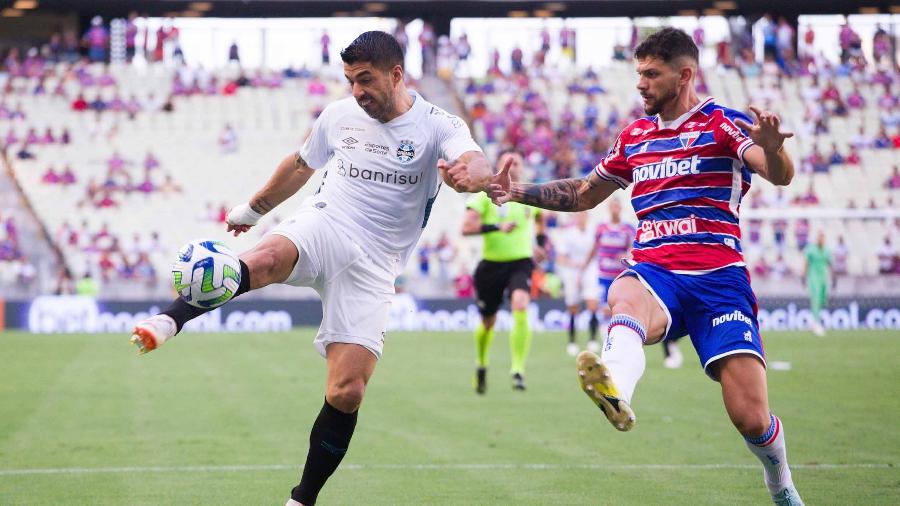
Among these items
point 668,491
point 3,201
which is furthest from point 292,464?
point 3,201

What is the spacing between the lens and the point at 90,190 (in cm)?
3700

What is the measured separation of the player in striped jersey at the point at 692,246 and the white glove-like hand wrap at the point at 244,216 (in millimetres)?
1543

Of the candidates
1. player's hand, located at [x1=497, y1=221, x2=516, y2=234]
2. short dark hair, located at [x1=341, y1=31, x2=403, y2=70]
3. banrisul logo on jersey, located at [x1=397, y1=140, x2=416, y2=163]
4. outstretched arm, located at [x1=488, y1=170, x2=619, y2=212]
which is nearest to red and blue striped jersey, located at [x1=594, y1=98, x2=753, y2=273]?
outstretched arm, located at [x1=488, y1=170, x2=619, y2=212]

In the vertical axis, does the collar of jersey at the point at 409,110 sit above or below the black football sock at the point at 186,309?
above

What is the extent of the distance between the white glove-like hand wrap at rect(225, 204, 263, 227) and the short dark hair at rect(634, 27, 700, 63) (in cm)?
238

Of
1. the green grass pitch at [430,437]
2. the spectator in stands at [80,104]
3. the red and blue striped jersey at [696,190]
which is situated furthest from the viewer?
the spectator in stands at [80,104]

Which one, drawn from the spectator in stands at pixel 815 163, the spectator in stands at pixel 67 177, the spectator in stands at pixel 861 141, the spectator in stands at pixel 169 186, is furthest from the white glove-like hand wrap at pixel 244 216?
the spectator in stands at pixel 861 141

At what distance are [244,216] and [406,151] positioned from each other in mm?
1066

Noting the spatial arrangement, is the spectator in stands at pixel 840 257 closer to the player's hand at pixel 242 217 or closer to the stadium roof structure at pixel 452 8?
the stadium roof structure at pixel 452 8

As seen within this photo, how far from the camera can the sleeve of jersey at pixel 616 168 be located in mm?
6949

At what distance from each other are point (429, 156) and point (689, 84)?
148 centimetres

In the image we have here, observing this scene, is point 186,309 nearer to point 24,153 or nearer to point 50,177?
point 50,177

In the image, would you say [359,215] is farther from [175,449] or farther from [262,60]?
[262,60]

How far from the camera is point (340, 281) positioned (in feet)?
22.8
